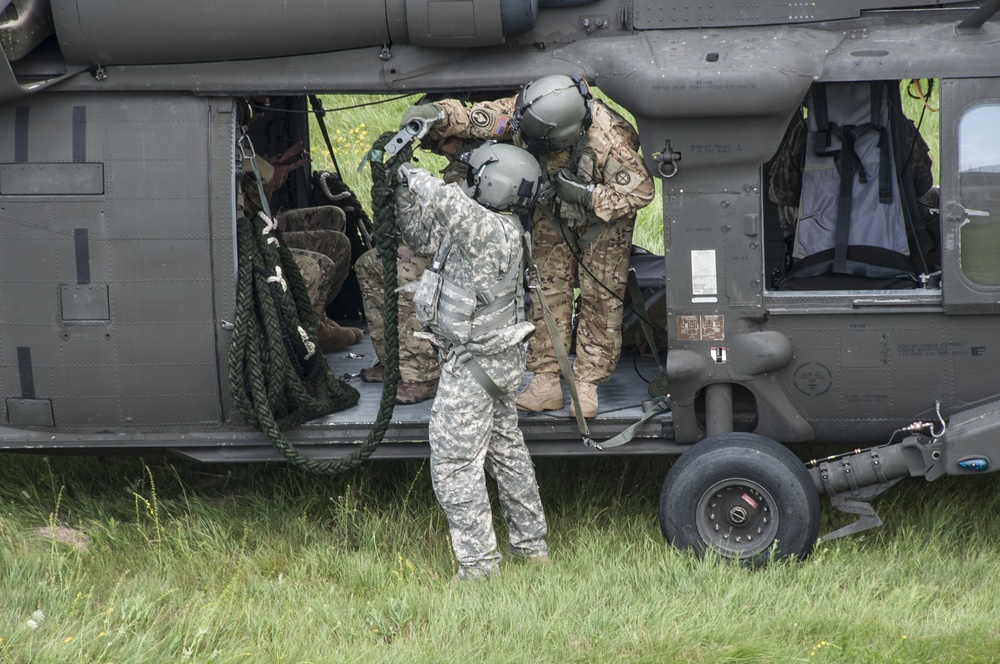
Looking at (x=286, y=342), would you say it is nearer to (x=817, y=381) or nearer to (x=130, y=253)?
(x=130, y=253)

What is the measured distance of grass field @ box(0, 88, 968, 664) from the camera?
459cm

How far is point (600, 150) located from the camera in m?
5.50

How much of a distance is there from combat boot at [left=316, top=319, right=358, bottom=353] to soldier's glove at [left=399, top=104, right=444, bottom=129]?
2.33m

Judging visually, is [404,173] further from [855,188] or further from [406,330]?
[855,188]

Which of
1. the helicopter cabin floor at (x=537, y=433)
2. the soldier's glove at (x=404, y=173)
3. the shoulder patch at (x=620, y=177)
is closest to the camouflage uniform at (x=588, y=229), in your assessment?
the shoulder patch at (x=620, y=177)

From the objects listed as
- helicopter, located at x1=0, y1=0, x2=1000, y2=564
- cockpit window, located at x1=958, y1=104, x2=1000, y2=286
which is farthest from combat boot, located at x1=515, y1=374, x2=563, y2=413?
cockpit window, located at x1=958, y1=104, x2=1000, y2=286

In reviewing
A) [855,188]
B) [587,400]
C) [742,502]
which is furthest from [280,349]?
[855,188]

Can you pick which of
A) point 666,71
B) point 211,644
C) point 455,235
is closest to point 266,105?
point 455,235

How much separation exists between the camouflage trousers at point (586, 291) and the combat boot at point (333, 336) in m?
1.76

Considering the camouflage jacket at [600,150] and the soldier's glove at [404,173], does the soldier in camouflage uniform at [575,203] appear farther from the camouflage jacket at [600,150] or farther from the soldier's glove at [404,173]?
the soldier's glove at [404,173]

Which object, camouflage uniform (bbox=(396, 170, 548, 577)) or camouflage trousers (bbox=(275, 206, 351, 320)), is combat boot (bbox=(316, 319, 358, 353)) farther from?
camouflage uniform (bbox=(396, 170, 548, 577))

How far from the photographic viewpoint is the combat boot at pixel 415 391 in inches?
241

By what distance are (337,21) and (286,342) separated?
1.55m

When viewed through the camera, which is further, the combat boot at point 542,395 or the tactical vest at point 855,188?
the combat boot at point 542,395
